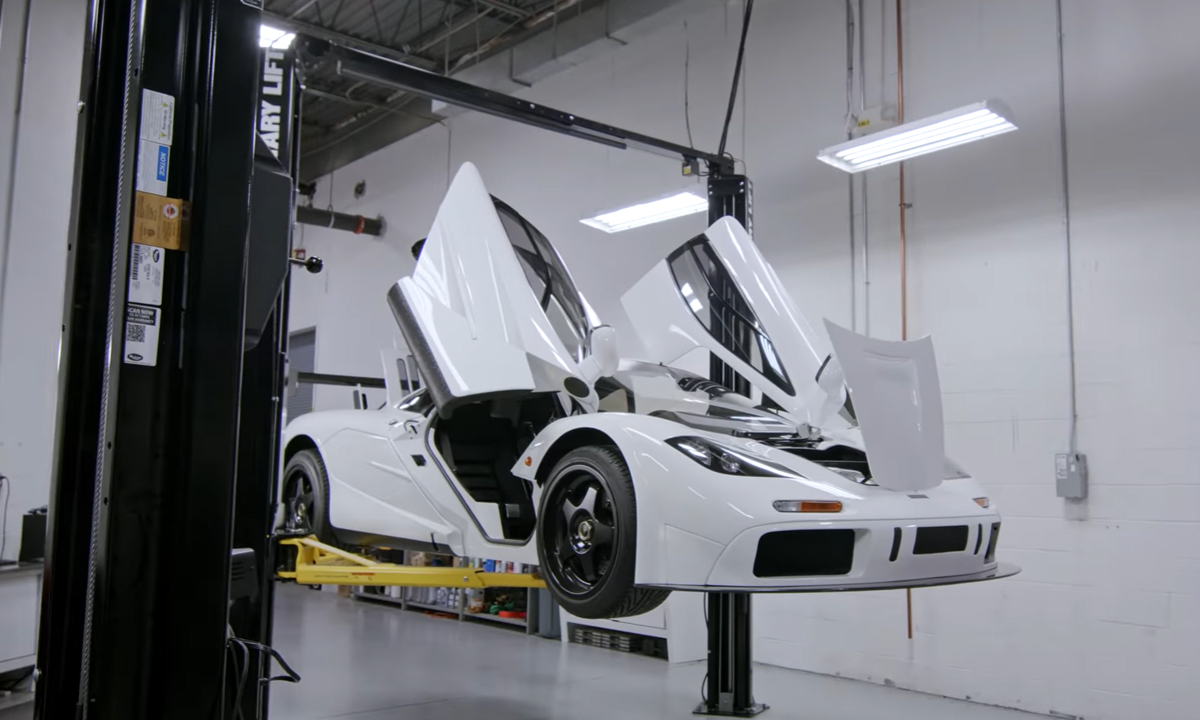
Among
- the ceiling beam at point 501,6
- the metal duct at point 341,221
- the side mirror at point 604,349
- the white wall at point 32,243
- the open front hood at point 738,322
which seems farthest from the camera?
the metal duct at point 341,221

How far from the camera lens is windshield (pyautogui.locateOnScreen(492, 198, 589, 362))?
4.41 m

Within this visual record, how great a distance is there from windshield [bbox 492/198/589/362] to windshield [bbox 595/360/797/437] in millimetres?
242

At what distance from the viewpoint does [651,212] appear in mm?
7305

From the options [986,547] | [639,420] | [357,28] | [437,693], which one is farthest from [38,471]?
[357,28]

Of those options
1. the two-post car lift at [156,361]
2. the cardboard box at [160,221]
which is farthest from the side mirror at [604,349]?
the cardboard box at [160,221]

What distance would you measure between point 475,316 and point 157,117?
8.43ft

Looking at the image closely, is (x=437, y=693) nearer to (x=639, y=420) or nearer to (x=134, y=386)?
(x=639, y=420)

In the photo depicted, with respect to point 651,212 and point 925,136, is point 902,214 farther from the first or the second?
point 651,212

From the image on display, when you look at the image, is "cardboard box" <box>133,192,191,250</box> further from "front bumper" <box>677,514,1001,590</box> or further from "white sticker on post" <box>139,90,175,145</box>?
"front bumper" <box>677,514,1001,590</box>

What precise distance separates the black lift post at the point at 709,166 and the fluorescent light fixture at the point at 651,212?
1.07 m

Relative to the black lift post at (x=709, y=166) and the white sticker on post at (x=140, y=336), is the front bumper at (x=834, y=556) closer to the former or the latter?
the black lift post at (x=709, y=166)

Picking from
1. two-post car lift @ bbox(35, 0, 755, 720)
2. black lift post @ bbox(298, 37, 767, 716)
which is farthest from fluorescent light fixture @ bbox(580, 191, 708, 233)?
two-post car lift @ bbox(35, 0, 755, 720)

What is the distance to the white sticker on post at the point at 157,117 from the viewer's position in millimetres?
1790

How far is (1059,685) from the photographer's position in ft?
18.1
